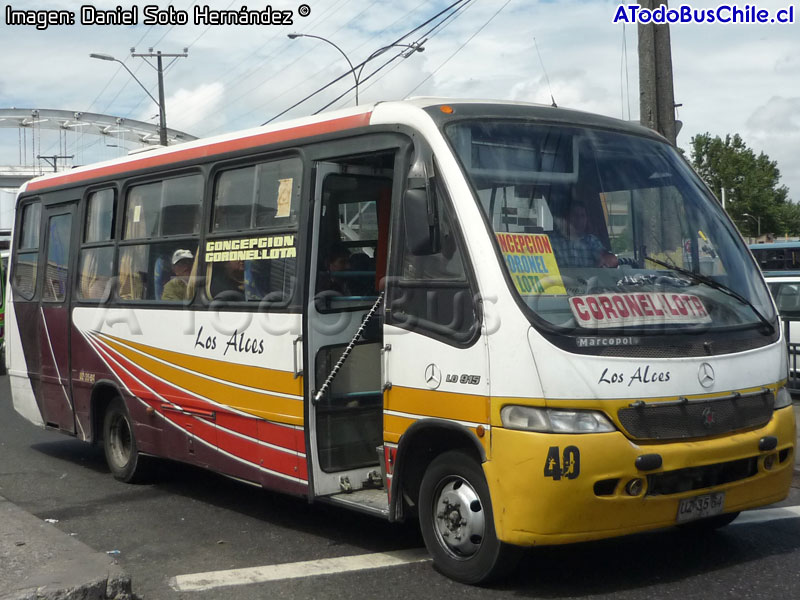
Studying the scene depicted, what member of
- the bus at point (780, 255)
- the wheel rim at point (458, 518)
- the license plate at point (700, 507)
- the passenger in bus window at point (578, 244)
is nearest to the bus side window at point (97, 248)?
the wheel rim at point (458, 518)

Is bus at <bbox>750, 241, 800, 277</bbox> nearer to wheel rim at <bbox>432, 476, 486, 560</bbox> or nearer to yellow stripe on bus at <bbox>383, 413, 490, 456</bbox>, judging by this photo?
yellow stripe on bus at <bbox>383, 413, 490, 456</bbox>

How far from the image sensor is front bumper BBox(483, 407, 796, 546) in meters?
5.08

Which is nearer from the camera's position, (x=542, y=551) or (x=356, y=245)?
(x=542, y=551)

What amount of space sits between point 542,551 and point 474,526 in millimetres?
961

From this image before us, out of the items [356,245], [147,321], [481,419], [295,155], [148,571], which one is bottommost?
[148,571]

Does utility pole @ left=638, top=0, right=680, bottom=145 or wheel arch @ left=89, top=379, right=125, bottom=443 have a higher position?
utility pole @ left=638, top=0, right=680, bottom=145

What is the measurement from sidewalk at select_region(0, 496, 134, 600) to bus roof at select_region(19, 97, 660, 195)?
298 centimetres

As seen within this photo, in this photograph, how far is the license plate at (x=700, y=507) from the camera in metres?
5.44

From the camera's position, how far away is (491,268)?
5.41 meters

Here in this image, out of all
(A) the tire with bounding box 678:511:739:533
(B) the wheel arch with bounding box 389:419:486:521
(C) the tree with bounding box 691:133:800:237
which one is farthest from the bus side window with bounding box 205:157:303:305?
(C) the tree with bounding box 691:133:800:237

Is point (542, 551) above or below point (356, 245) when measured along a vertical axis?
below

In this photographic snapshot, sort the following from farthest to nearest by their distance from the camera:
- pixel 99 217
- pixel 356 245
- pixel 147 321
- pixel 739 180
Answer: pixel 739 180
pixel 99 217
pixel 147 321
pixel 356 245

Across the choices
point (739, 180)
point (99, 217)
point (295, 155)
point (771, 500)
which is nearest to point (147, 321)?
point (99, 217)

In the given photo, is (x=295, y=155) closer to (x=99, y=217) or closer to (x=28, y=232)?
(x=99, y=217)
